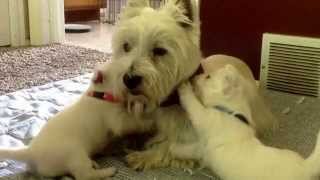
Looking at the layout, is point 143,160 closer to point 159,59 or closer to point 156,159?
point 156,159

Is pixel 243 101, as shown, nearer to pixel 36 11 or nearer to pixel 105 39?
pixel 36 11

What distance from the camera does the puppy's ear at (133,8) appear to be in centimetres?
157

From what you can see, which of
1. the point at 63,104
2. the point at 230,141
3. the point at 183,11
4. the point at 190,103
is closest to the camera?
the point at 230,141

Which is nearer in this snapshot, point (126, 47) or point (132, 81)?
point (132, 81)

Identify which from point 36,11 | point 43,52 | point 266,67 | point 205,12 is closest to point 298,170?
point 266,67

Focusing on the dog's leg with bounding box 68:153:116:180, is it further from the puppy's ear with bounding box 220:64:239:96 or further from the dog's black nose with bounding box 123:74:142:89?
the puppy's ear with bounding box 220:64:239:96

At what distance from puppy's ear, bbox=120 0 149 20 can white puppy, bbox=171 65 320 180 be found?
0.94ft

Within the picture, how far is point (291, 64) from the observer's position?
7.64ft

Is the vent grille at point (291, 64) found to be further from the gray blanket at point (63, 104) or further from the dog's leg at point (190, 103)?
the dog's leg at point (190, 103)

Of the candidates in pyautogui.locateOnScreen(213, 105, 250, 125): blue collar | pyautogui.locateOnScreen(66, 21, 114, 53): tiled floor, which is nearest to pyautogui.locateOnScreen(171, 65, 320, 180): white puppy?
pyautogui.locateOnScreen(213, 105, 250, 125): blue collar

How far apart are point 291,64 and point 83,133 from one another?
128 cm

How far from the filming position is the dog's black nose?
1.38 meters

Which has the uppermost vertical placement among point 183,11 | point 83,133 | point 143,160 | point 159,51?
point 183,11

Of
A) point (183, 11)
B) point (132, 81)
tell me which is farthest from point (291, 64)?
point (132, 81)
